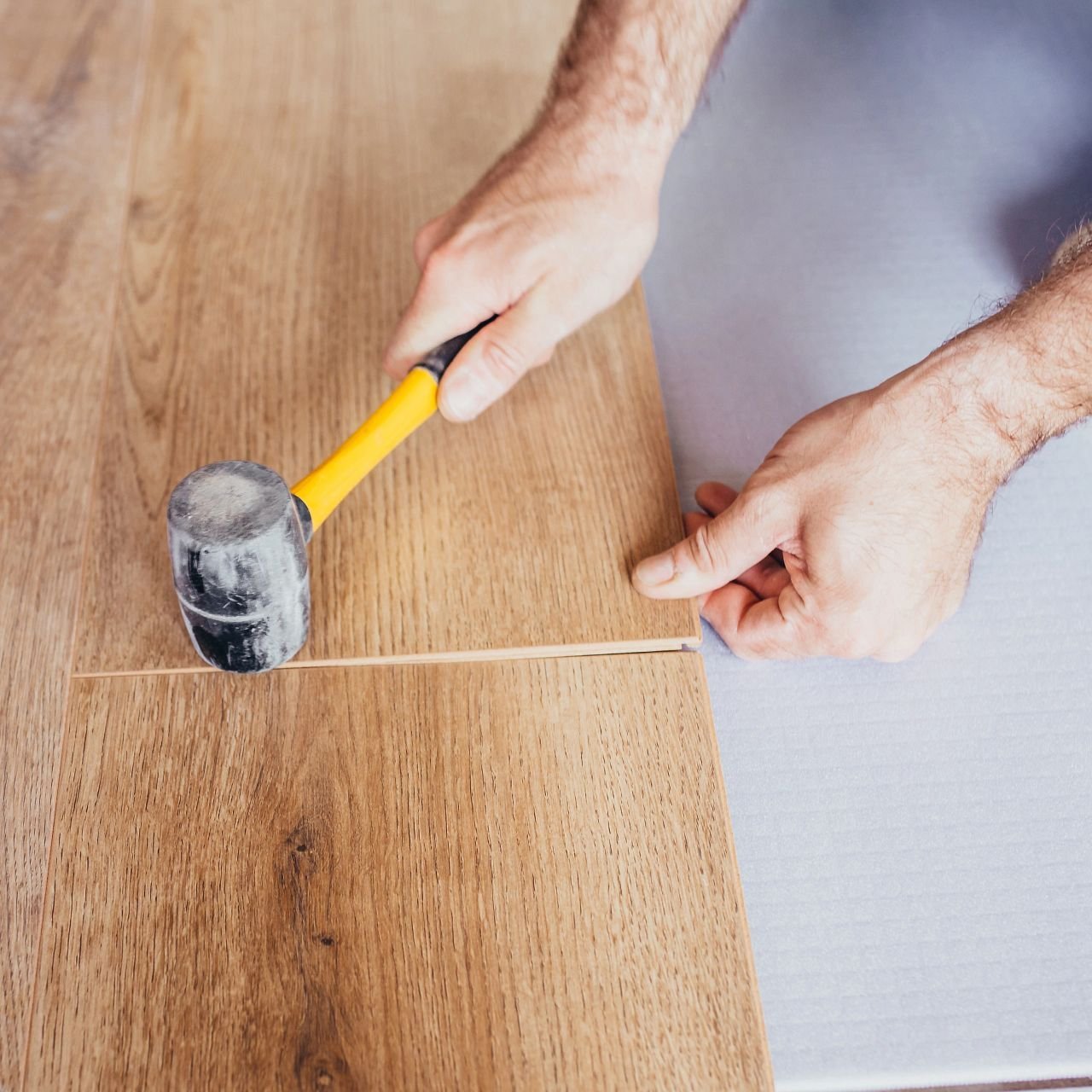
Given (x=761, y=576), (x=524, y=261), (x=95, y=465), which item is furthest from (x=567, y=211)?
(x=95, y=465)

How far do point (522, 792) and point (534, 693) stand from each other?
0.31 feet

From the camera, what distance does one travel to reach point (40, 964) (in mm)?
743

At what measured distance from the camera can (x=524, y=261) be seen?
1004 mm

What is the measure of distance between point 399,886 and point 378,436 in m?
0.40

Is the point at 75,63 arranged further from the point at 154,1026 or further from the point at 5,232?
the point at 154,1026

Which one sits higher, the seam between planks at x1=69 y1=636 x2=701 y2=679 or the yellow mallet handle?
the yellow mallet handle

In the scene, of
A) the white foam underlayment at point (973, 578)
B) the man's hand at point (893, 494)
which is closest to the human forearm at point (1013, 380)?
the man's hand at point (893, 494)

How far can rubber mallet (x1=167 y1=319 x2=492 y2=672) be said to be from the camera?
724mm

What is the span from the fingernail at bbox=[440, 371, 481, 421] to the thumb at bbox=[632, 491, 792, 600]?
237mm

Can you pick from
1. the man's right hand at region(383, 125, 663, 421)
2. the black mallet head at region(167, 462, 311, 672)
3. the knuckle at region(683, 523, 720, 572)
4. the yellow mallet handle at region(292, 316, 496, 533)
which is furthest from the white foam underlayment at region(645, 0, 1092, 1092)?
the black mallet head at region(167, 462, 311, 672)

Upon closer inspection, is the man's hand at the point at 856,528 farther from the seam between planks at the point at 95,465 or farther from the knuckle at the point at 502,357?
the seam between planks at the point at 95,465

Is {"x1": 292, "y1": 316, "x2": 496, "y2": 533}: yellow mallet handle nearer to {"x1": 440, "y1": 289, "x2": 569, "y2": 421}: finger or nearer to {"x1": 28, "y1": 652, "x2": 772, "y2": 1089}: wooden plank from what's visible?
{"x1": 440, "y1": 289, "x2": 569, "y2": 421}: finger

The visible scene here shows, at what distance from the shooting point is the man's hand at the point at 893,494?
0.93 metres

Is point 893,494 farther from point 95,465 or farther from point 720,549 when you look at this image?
point 95,465
